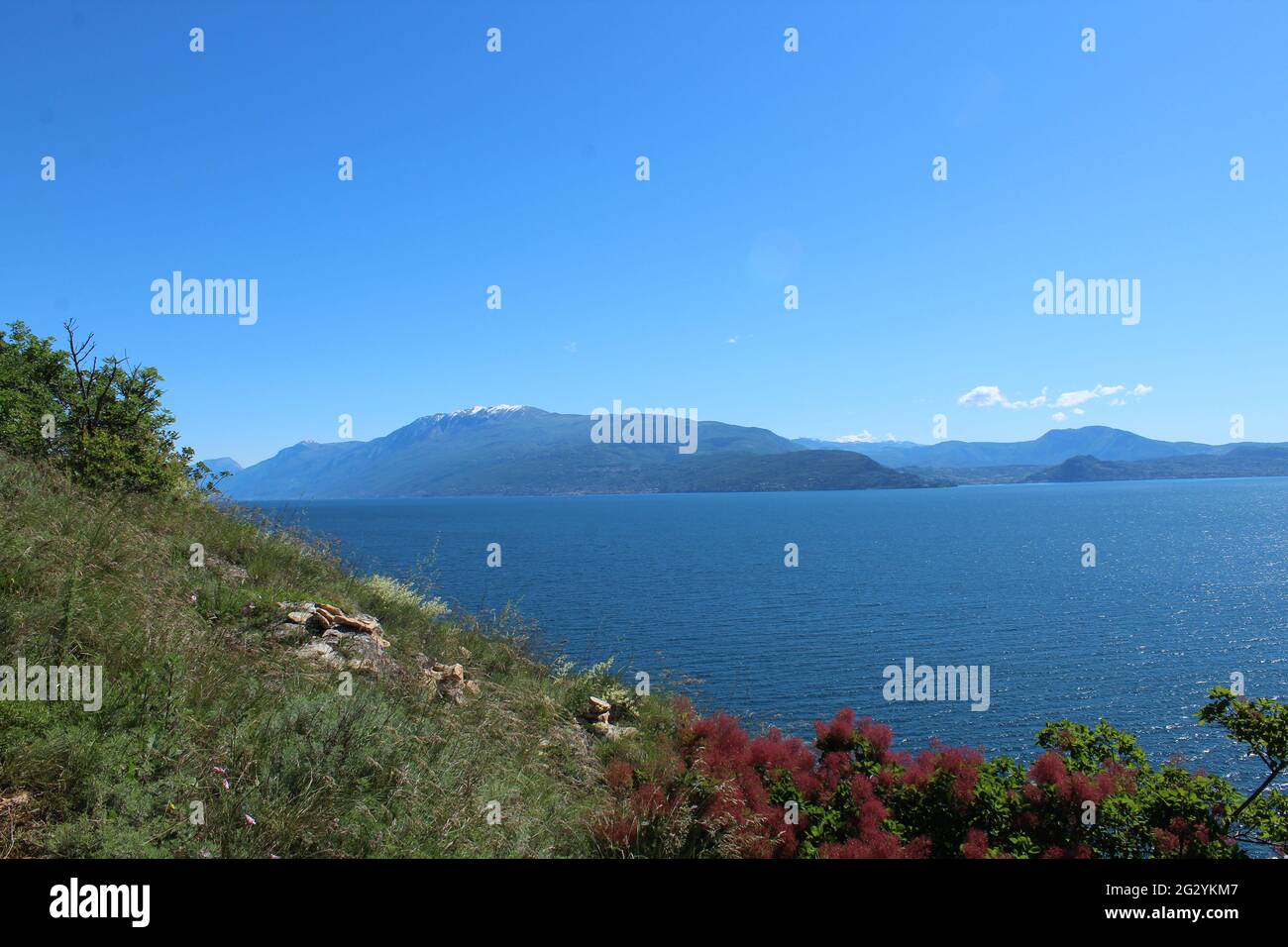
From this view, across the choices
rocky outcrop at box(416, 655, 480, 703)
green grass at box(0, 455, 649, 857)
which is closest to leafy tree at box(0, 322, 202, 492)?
green grass at box(0, 455, 649, 857)

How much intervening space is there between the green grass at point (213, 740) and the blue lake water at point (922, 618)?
10.2 meters

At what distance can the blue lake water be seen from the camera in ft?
71.1

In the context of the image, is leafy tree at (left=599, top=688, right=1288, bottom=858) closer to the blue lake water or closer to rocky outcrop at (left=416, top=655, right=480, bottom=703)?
rocky outcrop at (left=416, top=655, right=480, bottom=703)

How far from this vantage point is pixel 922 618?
3616 centimetres

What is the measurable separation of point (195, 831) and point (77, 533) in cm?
530

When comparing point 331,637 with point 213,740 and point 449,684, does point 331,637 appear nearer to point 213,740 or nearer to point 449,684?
point 449,684

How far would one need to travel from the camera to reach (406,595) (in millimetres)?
15500

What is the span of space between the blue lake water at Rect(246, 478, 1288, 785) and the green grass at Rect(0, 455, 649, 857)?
10169 millimetres

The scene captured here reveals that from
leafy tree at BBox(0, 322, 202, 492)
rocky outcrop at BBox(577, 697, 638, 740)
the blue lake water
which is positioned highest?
leafy tree at BBox(0, 322, 202, 492)

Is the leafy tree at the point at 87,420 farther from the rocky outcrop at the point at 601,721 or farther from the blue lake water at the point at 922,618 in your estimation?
the rocky outcrop at the point at 601,721

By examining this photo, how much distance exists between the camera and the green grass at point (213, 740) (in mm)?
3965
